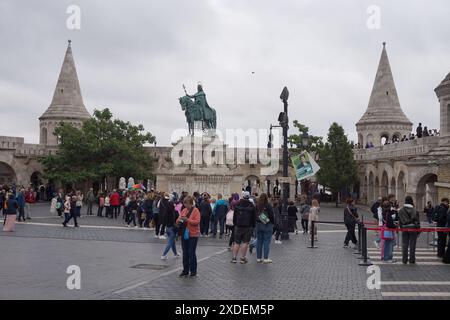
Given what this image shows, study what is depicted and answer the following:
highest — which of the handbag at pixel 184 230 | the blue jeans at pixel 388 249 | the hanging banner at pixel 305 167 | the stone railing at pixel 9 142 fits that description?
the stone railing at pixel 9 142

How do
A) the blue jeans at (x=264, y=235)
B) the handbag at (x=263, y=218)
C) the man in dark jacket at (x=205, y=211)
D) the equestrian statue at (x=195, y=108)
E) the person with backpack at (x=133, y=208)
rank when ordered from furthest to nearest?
the equestrian statue at (x=195, y=108), the person with backpack at (x=133, y=208), the man in dark jacket at (x=205, y=211), the blue jeans at (x=264, y=235), the handbag at (x=263, y=218)

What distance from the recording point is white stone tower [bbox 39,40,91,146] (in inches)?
2250

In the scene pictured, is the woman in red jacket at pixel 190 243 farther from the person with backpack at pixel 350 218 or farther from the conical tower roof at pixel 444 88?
the conical tower roof at pixel 444 88

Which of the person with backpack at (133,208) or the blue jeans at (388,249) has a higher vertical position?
the person with backpack at (133,208)

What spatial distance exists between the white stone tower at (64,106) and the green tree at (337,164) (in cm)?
2333

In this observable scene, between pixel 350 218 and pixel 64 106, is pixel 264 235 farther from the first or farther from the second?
pixel 64 106

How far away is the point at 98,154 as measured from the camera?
4747 centimetres

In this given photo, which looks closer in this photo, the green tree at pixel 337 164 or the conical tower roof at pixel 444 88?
the conical tower roof at pixel 444 88

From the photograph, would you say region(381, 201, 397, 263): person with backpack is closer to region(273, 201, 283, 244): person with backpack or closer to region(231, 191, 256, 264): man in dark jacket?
region(231, 191, 256, 264): man in dark jacket

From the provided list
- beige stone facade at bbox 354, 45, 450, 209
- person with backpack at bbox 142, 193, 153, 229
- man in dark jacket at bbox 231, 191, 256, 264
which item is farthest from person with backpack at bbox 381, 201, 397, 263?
person with backpack at bbox 142, 193, 153, 229

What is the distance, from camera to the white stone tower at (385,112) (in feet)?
190

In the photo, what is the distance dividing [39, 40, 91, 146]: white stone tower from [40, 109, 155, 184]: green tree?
8.27m

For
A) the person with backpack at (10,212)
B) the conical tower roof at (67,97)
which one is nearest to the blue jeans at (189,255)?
the person with backpack at (10,212)
